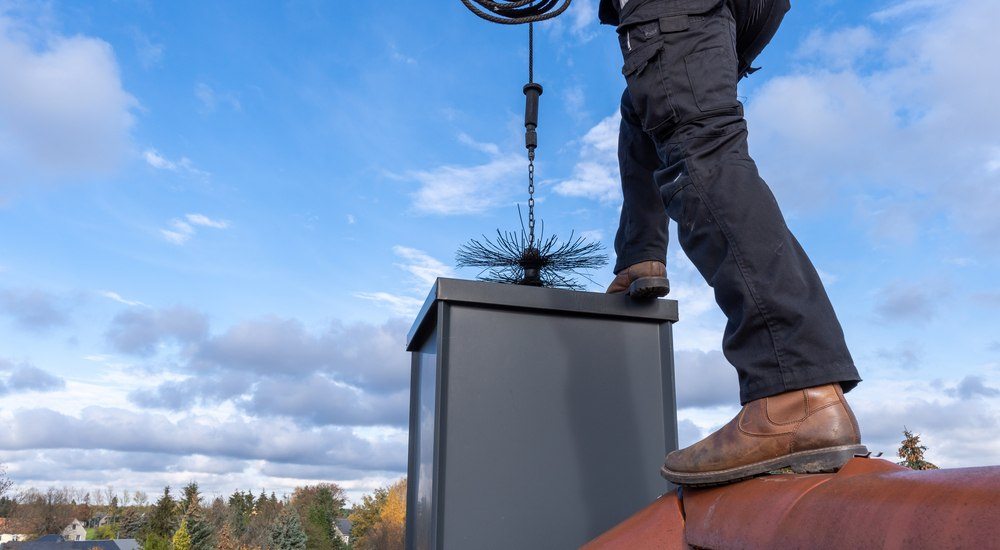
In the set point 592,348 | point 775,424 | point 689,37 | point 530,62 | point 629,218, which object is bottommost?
point 775,424

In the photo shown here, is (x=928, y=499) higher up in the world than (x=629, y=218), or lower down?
lower down

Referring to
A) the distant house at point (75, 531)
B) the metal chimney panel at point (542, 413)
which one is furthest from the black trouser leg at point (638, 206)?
the distant house at point (75, 531)

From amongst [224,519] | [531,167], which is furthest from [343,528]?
[531,167]

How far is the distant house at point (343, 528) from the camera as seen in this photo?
64406 millimetres

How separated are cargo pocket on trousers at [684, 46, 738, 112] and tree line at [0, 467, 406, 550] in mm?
43227

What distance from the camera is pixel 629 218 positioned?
1.95m

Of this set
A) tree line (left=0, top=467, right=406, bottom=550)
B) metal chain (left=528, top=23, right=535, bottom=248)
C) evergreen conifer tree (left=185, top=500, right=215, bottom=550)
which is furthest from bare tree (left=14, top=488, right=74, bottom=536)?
metal chain (left=528, top=23, right=535, bottom=248)

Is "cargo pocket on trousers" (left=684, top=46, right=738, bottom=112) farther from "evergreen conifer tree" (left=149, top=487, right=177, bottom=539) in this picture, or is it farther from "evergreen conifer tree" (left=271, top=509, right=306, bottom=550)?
"evergreen conifer tree" (left=149, top=487, right=177, bottom=539)

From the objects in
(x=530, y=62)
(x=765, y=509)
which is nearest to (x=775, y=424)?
(x=765, y=509)

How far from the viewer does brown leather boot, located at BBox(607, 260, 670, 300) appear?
1.94m

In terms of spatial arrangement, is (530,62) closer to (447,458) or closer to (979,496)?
(447,458)

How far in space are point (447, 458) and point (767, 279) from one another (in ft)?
3.13

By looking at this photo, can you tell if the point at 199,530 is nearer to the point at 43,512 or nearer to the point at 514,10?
the point at 43,512

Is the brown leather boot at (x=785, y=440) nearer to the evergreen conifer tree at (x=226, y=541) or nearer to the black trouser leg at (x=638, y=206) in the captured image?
the black trouser leg at (x=638, y=206)
